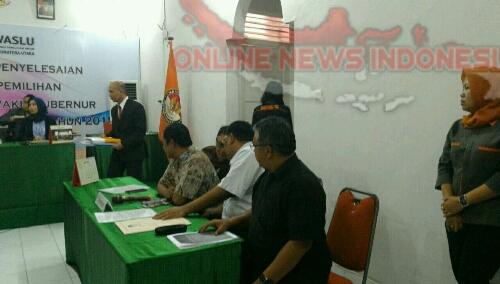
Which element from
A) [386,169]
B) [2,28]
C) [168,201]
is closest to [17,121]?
[2,28]

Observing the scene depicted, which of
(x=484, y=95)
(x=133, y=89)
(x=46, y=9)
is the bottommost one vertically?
(x=484, y=95)

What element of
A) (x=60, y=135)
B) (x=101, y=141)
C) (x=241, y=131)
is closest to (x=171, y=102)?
(x=101, y=141)

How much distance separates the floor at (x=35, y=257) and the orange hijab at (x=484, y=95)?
2.77 m

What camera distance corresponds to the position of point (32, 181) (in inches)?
168

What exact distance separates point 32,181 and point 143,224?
2.92 m

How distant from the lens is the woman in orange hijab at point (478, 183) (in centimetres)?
162

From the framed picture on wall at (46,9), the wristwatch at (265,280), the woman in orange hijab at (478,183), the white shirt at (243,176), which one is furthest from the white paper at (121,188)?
the framed picture on wall at (46,9)

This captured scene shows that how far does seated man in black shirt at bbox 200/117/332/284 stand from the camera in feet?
5.10

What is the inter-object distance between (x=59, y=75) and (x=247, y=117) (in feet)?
10.1

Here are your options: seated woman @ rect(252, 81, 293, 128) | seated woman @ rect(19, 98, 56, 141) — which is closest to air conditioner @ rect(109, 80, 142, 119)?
seated woman @ rect(19, 98, 56, 141)

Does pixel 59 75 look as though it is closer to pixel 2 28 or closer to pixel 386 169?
pixel 2 28

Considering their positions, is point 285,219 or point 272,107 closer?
point 285,219

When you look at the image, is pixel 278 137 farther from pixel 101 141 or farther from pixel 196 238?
pixel 101 141

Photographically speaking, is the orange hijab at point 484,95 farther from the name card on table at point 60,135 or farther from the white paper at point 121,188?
the name card on table at point 60,135
